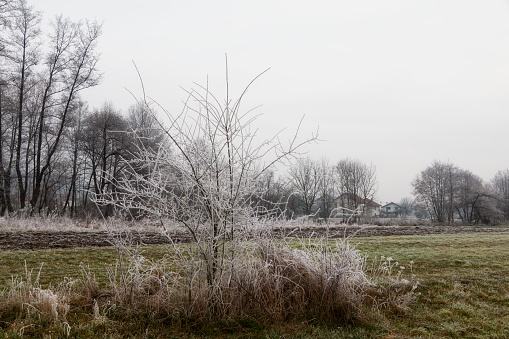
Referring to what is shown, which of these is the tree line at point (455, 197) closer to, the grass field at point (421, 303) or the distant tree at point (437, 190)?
the distant tree at point (437, 190)

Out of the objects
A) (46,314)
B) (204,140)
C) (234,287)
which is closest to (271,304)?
(234,287)

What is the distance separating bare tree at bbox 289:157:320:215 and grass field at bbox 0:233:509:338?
1.67 metres

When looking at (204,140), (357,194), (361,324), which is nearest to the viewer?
(361,324)

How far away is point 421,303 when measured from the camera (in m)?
4.52

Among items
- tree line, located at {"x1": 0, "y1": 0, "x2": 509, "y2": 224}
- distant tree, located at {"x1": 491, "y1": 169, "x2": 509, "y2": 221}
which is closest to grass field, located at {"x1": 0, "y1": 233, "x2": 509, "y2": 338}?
tree line, located at {"x1": 0, "y1": 0, "x2": 509, "y2": 224}

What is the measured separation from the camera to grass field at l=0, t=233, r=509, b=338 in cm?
330

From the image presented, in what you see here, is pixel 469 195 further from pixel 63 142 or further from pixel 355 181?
pixel 63 142

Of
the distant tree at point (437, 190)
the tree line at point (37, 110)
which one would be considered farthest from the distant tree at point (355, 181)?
the tree line at point (37, 110)

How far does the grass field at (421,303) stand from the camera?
330 cm

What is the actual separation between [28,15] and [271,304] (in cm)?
2236

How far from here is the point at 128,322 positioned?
3.33 meters

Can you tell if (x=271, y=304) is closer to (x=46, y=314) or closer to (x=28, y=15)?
(x=46, y=314)

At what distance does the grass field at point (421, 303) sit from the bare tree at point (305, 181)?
167cm

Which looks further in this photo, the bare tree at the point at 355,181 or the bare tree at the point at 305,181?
the bare tree at the point at 355,181
